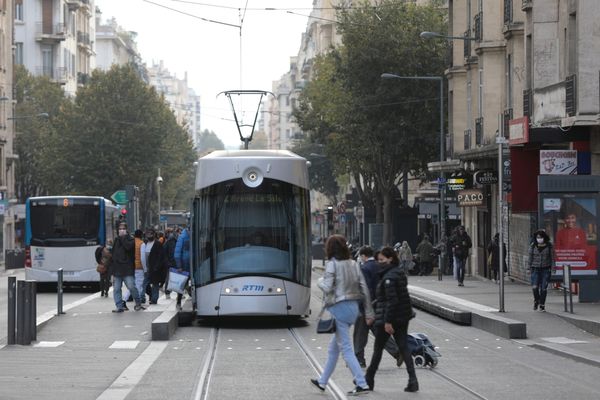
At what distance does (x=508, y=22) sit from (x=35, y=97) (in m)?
58.6

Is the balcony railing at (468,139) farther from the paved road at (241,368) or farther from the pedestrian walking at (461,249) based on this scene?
the paved road at (241,368)

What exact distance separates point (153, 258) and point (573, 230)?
889cm

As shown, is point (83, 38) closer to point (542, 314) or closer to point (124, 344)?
point (542, 314)

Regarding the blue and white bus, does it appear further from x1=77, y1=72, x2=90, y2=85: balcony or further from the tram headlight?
x1=77, y1=72, x2=90, y2=85: balcony

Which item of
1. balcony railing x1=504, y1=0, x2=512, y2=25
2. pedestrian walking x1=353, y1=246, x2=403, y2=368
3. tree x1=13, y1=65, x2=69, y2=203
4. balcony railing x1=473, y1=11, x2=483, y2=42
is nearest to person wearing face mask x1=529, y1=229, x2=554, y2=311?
pedestrian walking x1=353, y1=246, x2=403, y2=368

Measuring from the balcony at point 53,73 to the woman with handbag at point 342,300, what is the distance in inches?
3588

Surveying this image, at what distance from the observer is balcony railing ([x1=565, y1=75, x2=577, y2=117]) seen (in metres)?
30.3

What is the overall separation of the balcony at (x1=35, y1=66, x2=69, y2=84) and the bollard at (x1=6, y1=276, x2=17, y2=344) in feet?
277

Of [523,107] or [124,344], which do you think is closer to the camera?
[124,344]

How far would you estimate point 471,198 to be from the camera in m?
44.4

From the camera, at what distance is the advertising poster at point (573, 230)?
89.2 feet

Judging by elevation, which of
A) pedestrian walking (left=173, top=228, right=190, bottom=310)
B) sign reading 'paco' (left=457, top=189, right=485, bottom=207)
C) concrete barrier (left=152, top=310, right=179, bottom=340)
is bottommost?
concrete barrier (left=152, top=310, right=179, bottom=340)

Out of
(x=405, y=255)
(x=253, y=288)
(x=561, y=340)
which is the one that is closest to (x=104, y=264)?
(x=253, y=288)

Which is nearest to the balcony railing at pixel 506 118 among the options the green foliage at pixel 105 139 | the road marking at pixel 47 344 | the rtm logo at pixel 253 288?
the rtm logo at pixel 253 288
